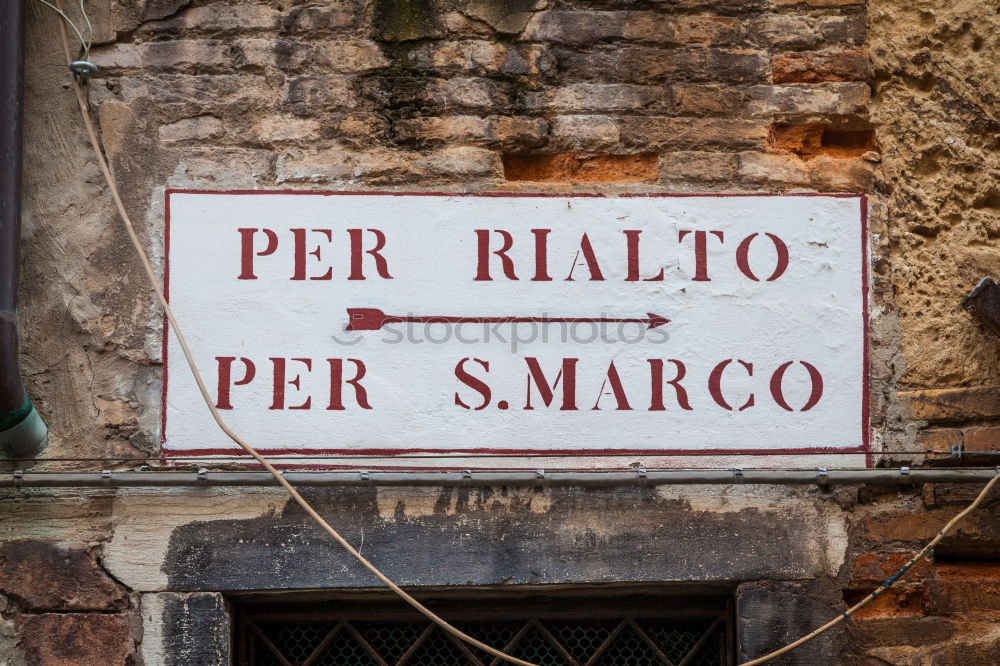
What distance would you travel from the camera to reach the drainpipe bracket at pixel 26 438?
8.51 ft

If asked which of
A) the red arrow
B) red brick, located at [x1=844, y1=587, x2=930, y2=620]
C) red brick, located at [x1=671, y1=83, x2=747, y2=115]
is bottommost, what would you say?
red brick, located at [x1=844, y1=587, x2=930, y2=620]

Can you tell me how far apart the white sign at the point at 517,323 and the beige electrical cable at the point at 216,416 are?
67 millimetres

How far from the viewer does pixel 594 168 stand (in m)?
2.84

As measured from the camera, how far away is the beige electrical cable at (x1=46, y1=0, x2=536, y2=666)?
8.23ft

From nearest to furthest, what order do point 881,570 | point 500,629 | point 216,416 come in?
point 216,416, point 881,570, point 500,629

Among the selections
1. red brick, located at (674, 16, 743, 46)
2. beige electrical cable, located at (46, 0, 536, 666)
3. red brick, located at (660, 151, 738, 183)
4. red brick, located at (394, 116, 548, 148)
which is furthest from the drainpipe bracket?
red brick, located at (674, 16, 743, 46)

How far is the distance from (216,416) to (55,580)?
0.64 meters

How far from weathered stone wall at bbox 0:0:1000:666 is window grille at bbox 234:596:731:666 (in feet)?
0.57

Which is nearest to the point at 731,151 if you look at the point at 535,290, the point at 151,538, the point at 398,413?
the point at 535,290

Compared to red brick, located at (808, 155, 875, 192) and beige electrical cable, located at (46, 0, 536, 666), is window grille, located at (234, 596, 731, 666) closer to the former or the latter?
beige electrical cable, located at (46, 0, 536, 666)

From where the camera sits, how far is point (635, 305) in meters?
2.75

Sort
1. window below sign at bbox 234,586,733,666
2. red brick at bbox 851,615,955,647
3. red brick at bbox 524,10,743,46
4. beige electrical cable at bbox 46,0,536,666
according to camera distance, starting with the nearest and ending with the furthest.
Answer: beige electrical cable at bbox 46,0,536,666, red brick at bbox 851,615,955,647, window below sign at bbox 234,586,733,666, red brick at bbox 524,10,743,46

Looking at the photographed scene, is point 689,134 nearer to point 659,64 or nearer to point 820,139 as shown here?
point 659,64

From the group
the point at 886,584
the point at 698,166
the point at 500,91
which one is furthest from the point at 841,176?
the point at 886,584
